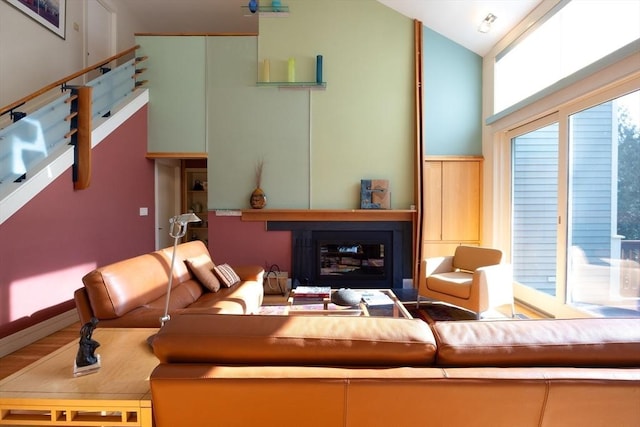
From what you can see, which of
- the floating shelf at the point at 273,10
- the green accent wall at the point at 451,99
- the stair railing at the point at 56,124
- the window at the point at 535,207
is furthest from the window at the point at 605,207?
the stair railing at the point at 56,124

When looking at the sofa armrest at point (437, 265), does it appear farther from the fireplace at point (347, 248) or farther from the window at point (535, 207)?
the window at point (535, 207)

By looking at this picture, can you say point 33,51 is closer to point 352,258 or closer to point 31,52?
point 31,52

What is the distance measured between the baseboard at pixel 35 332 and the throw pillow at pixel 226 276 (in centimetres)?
157

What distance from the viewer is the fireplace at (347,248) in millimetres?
5094

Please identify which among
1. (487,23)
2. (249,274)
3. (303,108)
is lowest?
(249,274)

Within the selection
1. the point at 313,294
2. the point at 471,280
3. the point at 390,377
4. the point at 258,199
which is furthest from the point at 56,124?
the point at 471,280

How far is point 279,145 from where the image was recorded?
5.09 metres

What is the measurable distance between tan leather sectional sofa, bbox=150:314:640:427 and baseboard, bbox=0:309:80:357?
279cm

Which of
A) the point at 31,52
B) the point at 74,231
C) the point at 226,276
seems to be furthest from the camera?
the point at 31,52

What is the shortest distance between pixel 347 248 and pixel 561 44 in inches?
134

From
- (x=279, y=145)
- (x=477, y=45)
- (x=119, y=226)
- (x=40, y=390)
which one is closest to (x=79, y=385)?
(x=40, y=390)

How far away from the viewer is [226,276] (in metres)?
3.57

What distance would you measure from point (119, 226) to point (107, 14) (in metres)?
3.43

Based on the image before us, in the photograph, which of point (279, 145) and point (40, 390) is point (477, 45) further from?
point (40, 390)
